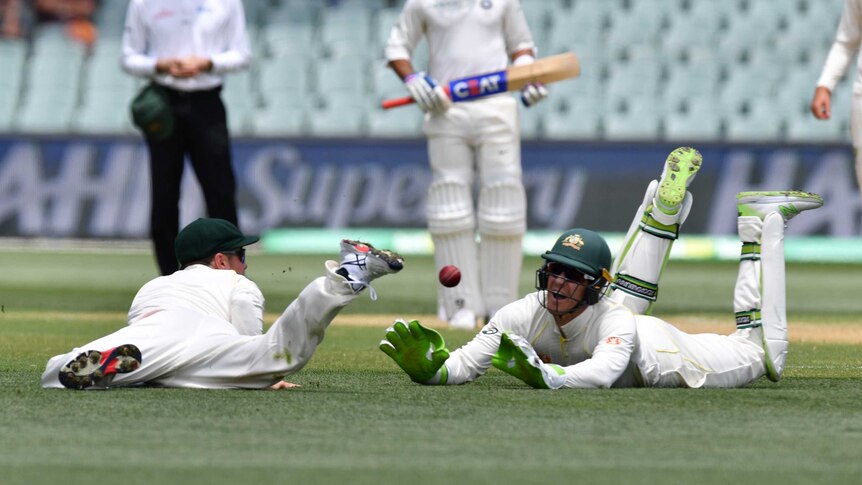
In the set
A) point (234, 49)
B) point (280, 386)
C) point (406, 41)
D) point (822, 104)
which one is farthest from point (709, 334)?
point (234, 49)

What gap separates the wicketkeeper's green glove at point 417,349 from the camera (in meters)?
4.57

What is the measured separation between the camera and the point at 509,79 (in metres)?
7.48

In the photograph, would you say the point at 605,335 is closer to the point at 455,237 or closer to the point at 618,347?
the point at 618,347

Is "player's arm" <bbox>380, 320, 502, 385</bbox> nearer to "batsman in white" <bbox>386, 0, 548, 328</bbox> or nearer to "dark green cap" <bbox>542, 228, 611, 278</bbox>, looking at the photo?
"dark green cap" <bbox>542, 228, 611, 278</bbox>

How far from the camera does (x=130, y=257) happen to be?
13.2m

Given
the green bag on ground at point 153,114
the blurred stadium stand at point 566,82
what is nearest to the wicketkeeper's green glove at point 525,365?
the green bag on ground at point 153,114

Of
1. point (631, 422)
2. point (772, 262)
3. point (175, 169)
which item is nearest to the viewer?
point (631, 422)

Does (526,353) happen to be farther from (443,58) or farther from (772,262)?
(443,58)

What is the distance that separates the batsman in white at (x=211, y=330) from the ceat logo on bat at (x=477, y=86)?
265 centimetres

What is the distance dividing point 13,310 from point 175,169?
1737 mm

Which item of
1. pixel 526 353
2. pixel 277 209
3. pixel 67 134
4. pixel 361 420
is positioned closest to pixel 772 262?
pixel 526 353

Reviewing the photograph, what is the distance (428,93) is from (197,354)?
3.07 metres

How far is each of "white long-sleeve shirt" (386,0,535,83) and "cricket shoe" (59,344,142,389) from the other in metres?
Result: 3.44

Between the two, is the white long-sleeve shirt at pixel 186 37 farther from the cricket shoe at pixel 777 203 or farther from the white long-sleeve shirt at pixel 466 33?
the cricket shoe at pixel 777 203
